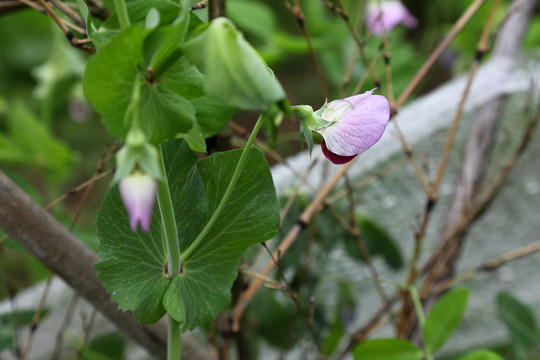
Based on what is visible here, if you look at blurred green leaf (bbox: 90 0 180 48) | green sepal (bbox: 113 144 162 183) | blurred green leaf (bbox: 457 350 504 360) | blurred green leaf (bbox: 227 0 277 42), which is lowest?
A: blurred green leaf (bbox: 227 0 277 42)

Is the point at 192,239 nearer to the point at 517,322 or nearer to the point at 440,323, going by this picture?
the point at 440,323

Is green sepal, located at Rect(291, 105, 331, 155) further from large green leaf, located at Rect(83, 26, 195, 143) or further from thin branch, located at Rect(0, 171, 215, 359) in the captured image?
thin branch, located at Rect(0, 171, 215, 359)

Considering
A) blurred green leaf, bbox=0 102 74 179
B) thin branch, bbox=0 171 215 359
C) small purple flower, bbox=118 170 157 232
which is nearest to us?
small purple flower, bbox=118 170 157 232

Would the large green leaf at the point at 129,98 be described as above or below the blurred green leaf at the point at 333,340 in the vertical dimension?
above

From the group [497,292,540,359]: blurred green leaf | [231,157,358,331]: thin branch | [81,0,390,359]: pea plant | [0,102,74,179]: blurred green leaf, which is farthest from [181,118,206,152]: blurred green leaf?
[0,102,74,179]: blurred green leaf

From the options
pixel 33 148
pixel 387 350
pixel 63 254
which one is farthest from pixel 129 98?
pixel 33 148

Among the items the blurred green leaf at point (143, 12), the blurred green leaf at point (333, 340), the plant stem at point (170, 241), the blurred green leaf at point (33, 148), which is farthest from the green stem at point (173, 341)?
the blurred green leaf at point (33, 148)

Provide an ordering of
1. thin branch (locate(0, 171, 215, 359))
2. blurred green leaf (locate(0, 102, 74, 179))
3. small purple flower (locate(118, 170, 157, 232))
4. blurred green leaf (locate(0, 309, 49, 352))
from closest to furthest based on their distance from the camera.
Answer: small purple flower (locate(118, 170, 157, 232)) < thin branch (locate(0, 171, 215, 359)) < blurred green leaf (locate(0, 309, 49, 352)) < blurred green leaf (locate(0, 102, 74, 179))

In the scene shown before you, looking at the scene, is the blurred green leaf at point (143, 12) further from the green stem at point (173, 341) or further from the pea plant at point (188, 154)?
the green stem at point (173, 341)

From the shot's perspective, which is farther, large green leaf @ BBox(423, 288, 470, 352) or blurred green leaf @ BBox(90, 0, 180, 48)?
large green leaf @ BBox(423, 288, 470, 352)
